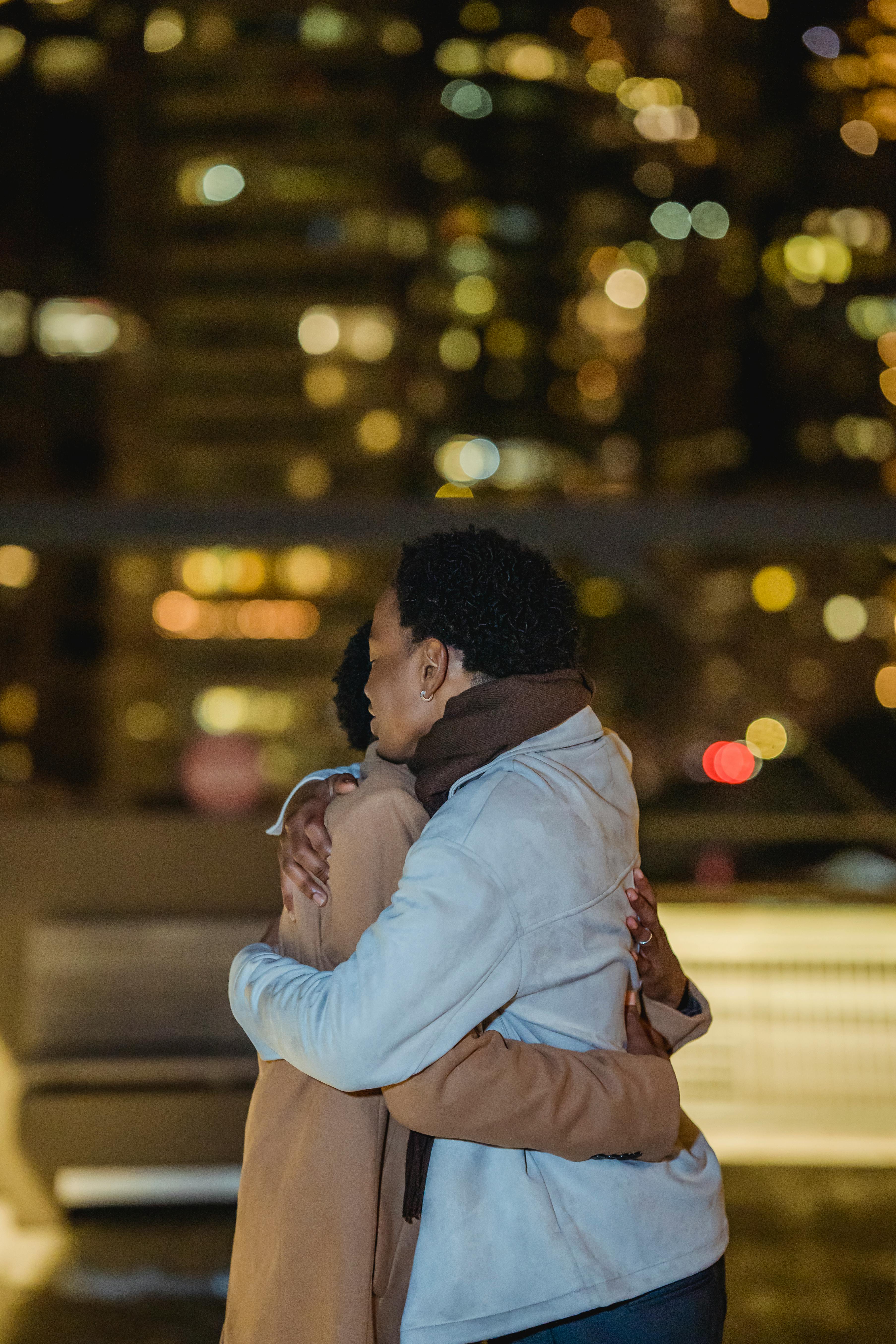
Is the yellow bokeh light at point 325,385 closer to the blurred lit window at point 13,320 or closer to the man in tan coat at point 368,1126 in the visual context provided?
the blurred lit window at point 13,320

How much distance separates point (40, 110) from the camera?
51156 millimetres

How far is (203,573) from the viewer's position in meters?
54.0

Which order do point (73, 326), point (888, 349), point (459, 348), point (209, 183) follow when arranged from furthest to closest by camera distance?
point (209, 183) → point (459, 348) → point (888, 349) → point (73, 326)

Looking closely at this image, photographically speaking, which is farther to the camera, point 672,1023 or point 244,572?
point 244,572

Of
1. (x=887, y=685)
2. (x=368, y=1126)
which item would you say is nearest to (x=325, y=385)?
(x=887, y=685)

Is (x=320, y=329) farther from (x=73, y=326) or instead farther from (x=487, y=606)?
(x=487, y=606)

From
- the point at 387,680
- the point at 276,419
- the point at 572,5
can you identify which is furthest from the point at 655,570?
the point at 276,419

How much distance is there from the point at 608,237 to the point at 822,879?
60373 millimetres

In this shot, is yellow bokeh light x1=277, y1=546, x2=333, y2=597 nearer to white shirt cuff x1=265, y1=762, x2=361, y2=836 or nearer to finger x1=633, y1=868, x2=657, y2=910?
white shirt cuff x1=265, y1=762, x2=361, y2=836

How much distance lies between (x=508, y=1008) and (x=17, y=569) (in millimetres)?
54420

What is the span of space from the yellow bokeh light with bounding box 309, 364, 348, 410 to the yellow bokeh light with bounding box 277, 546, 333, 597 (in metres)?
12.2

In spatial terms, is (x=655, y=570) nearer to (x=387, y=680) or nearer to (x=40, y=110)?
(x=387, y=680)

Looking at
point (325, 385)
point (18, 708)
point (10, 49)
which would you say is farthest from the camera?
point (325, 385)

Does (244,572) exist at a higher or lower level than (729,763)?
lower
